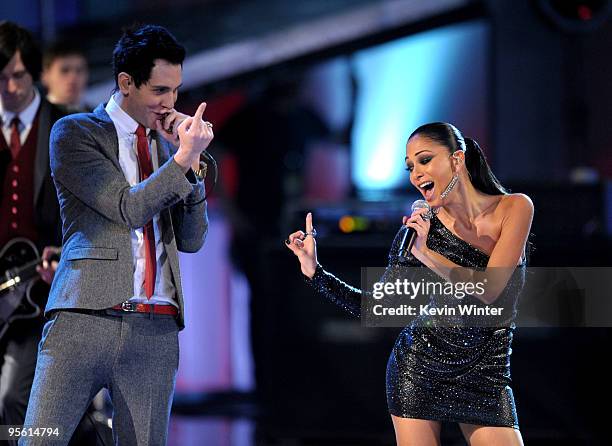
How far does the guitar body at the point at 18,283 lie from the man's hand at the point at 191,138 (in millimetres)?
1045

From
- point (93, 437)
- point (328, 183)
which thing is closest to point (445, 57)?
point (328, 183)

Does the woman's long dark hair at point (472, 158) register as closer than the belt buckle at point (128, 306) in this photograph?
No

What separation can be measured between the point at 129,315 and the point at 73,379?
225mm

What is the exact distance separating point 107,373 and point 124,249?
13.5 inches

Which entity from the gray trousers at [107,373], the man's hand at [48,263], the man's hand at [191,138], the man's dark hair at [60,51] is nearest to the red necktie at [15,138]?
the man's hand at [48,263]

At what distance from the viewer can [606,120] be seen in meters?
6.69

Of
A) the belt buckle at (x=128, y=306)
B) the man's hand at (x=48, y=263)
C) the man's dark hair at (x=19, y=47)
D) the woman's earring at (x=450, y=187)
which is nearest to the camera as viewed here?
the belt buckle at (x=128, y=306)

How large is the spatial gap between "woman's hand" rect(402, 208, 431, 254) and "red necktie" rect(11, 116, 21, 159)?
1.47 meters

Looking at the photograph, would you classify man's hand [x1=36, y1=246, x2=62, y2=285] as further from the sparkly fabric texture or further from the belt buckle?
the sparkly fabric texture

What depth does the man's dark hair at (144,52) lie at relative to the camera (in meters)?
→ 2.85

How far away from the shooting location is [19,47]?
3.62m

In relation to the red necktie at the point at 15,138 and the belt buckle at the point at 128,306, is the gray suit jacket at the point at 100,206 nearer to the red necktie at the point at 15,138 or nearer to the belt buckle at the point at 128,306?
the belt buckle at the point at 128,306


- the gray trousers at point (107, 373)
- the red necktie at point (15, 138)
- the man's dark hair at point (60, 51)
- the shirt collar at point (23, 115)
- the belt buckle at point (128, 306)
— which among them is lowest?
the gray trousers at point (107, 373)

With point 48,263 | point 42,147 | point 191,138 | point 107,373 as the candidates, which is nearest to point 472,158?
point 191,138
